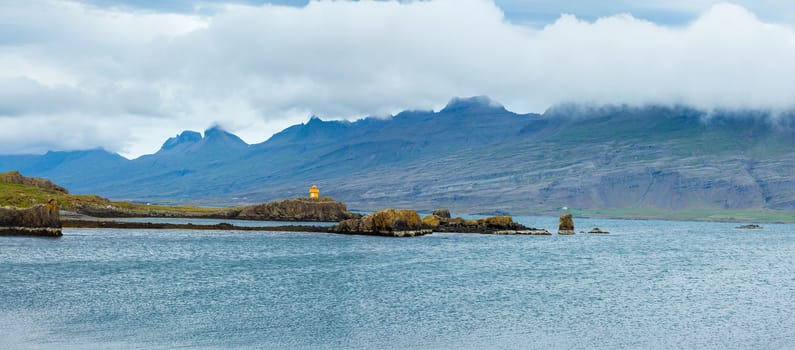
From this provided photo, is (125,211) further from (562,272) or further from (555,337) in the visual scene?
(555,337)

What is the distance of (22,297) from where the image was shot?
5188 cm

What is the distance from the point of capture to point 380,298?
2222 inches

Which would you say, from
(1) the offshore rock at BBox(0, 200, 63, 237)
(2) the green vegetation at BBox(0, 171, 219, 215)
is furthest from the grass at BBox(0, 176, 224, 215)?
(1) the offshore rock at BBox(0, 200, 63, 237)

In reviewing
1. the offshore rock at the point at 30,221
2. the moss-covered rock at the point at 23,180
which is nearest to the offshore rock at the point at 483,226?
the offshore rock at the point at 30,221

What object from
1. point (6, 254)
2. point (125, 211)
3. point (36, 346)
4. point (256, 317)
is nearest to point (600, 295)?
point (256, 317)

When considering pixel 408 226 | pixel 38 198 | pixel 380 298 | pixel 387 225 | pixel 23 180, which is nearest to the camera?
pixel 380 298

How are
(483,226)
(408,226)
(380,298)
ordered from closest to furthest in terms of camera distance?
(380,298)
(408,226)
(483,226)

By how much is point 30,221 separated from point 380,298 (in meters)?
68.6

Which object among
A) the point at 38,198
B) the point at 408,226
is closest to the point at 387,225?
the point at 408,226

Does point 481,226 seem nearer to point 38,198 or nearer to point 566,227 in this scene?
point 566,227

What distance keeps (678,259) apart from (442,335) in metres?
62.0

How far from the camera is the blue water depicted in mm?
41250

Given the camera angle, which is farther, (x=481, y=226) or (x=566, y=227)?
(x=566, y=227)

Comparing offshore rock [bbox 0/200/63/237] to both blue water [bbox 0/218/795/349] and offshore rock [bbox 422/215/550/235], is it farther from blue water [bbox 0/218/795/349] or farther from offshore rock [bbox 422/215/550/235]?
offshore rock [bbox 422/215/550/235]
